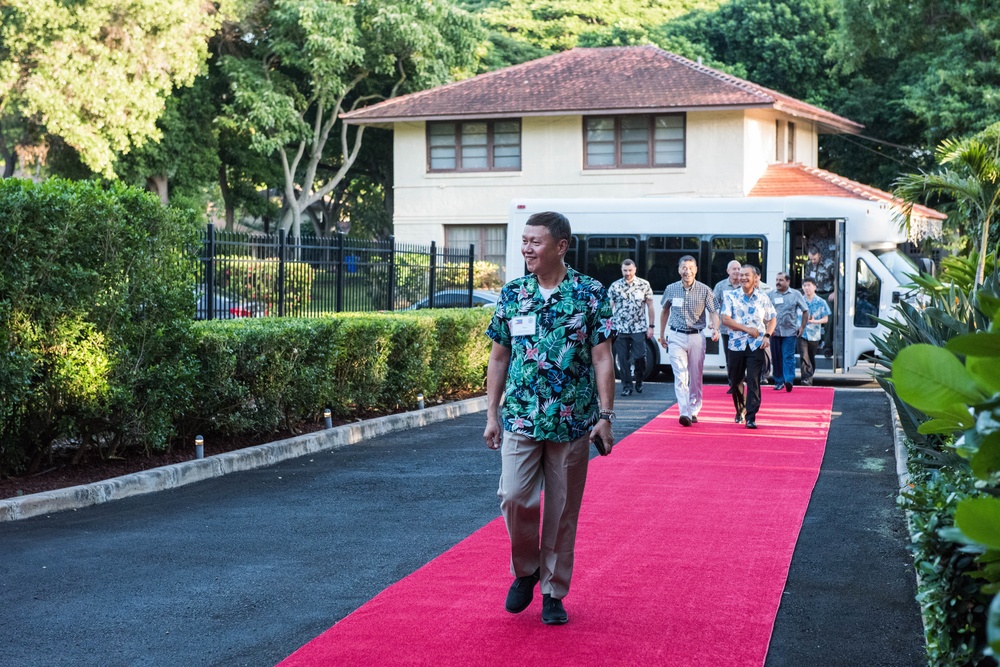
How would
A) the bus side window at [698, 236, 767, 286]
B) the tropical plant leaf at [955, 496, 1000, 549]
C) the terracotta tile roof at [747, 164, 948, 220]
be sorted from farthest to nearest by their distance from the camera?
the terracotta tile roof at [747, 164, 948, 220]
the bus side window at [698, 236, 767, 286]
the tropical plant leaf at [955, 496, 1000, 549]

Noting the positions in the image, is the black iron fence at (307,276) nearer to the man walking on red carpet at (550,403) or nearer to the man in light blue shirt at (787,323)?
the man in light blue shirt at (787,323)

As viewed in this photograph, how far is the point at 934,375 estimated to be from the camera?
6.39ft

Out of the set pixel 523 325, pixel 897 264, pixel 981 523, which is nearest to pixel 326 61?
pixel 897 264

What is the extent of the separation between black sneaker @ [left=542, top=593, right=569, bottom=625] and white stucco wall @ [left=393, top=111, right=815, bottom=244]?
2720cm

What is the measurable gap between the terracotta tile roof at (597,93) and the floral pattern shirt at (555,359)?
26098 millimetres

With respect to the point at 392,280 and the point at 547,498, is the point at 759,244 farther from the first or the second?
the point at 547,498

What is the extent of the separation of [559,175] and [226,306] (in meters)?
20.8

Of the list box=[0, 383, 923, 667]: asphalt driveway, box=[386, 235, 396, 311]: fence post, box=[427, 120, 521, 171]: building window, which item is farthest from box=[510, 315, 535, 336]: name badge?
box=[427, 120, 521, 171]: building window

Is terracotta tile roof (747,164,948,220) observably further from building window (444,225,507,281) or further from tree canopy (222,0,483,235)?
tree canopy (222,0,483,235)

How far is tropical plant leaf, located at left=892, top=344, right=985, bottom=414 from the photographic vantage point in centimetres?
195

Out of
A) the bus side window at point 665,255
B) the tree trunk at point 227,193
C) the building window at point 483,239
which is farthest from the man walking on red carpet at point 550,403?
the tree trunk at point 227,193

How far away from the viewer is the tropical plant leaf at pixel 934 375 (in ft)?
6.38

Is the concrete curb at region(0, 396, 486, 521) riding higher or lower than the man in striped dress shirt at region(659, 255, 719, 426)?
lower

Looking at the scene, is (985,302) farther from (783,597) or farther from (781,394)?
(781,394)
